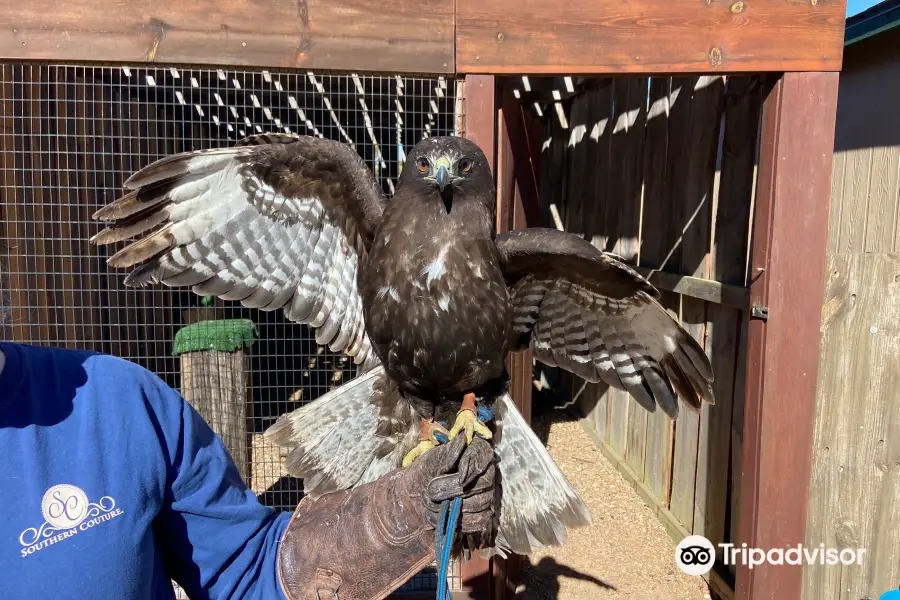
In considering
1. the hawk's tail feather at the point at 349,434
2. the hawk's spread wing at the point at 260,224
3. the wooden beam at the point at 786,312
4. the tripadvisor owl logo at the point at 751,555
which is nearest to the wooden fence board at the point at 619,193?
the tripadvisor owl logo at the point at 751,555

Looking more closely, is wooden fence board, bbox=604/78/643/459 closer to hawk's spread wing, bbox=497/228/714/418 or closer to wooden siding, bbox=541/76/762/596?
wooden siding, bbox=541/76/762/596

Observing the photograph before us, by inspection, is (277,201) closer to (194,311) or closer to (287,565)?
(287,565)

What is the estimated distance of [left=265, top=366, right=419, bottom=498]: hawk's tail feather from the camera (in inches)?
102

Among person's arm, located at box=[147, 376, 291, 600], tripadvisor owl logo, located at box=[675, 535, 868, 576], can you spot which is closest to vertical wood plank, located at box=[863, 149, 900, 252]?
tripadvisor owl logo, located at box=[675, 535, 868, 576]

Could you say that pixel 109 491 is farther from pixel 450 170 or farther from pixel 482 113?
pixel 482 113

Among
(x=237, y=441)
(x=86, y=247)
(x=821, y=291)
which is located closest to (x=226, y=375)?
(x=237, y=441)

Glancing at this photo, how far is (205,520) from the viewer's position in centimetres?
146

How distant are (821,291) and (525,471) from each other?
1.57 meters

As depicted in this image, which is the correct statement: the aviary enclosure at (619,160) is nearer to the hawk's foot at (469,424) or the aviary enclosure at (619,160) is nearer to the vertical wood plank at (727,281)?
the vertical wood plank at (727,281)

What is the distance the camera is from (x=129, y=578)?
4.04 ft

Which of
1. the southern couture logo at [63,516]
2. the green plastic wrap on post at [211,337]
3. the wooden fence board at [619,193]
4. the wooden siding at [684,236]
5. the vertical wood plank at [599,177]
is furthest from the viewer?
the vertical wood plank at [599,177]

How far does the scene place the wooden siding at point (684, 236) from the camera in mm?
3410

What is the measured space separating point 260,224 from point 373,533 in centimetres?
145

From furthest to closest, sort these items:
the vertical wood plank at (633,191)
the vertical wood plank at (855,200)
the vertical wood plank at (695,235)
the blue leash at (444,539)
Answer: the vertical wood plank at (633,191) → the vertical wood plank at (695,235) → the vertical wood plank at (855,200) → the blue leash at (444,539)
